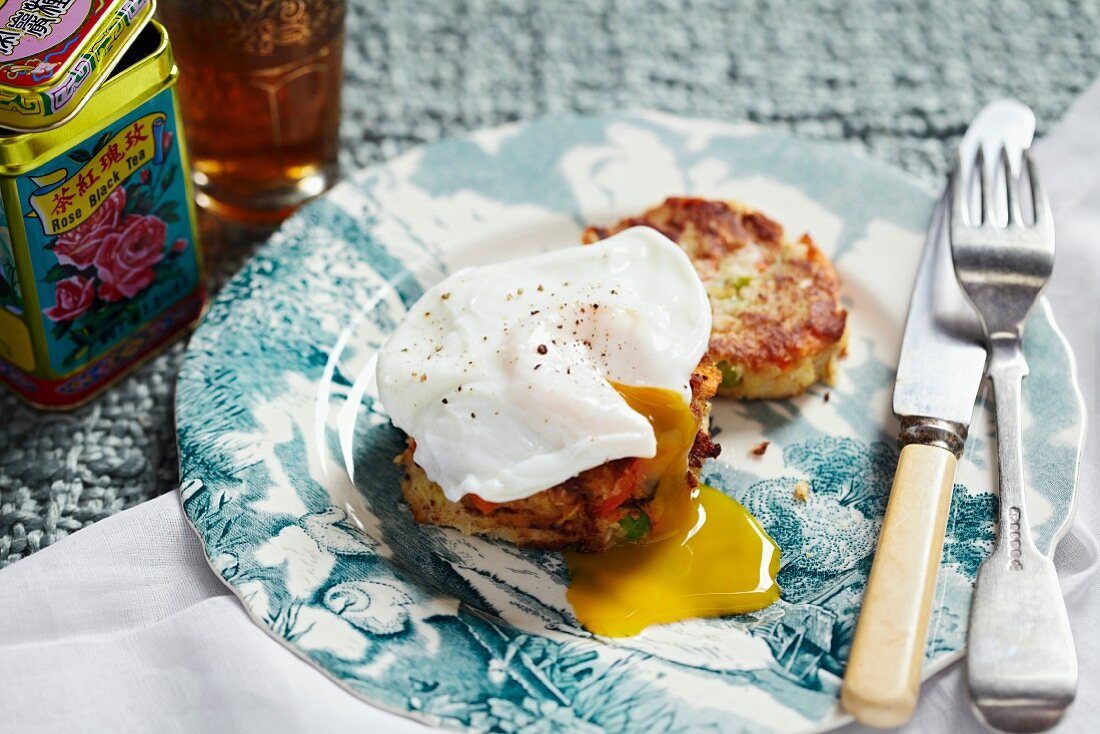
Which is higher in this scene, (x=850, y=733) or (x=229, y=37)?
(x=229, y=37)

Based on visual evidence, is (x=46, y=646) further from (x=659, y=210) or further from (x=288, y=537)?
(x=659, y=210)

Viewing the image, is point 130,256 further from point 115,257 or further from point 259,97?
point 259,97

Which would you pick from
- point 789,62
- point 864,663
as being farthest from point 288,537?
point 789,62

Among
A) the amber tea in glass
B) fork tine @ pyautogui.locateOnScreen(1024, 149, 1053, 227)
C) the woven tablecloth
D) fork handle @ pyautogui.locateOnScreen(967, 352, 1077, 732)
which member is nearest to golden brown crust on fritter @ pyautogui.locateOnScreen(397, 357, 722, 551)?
fork handle @ pyautogui.locateOnScreen(967, 352, 1077, 732)

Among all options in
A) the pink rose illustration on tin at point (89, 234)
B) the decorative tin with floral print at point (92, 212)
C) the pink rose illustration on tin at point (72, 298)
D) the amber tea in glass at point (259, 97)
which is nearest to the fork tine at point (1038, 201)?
the amber tea in glass at point (259, 97)

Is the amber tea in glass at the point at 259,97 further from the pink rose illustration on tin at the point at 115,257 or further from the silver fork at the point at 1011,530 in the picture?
the silver fork at the point at 1011,530

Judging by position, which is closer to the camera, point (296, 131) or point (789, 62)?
point (296, 131)
